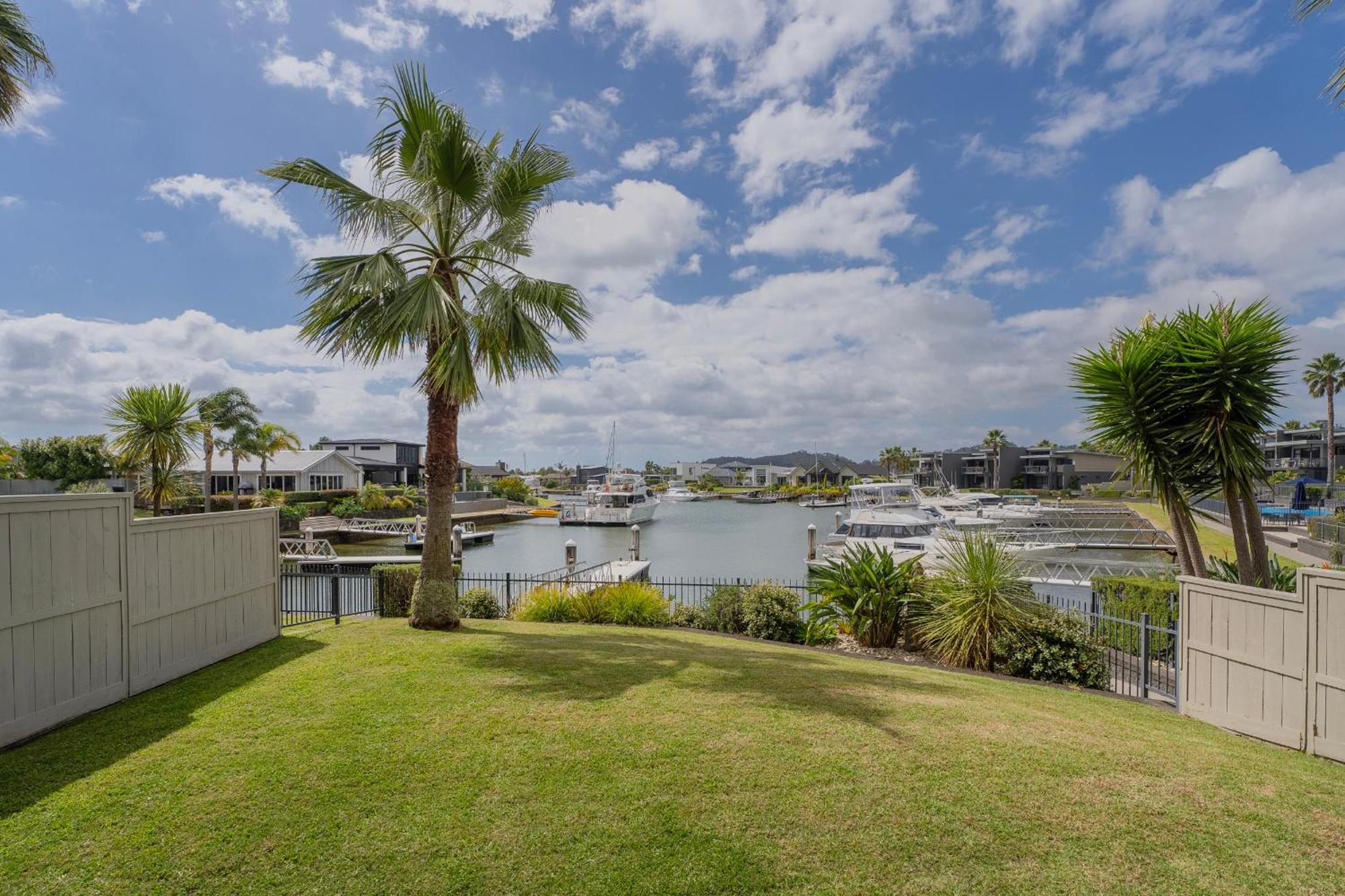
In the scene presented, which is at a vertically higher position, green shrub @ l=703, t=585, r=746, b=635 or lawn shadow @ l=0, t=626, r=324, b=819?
lawn shadow @ l=0, t=626, r=324, b=819

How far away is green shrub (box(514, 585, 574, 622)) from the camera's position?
11242mm

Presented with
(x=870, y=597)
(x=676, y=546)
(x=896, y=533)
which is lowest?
(x=676, y=546)

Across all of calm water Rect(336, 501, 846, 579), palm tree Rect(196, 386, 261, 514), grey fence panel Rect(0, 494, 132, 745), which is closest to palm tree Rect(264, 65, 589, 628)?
grey fence panel Rect(0, 494, 132, 745)

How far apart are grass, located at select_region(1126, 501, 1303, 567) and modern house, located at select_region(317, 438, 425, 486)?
64346 millimetres

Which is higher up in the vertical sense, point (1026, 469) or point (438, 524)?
point (438, 524)

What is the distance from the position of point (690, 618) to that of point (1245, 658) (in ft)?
24.8

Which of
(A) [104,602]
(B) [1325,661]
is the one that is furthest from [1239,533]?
(A) [104,602]

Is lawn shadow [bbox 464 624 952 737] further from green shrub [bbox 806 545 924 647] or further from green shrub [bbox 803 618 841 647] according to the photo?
green shrub [bbox 806 545 924 647]

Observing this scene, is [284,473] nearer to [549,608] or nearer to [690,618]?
[549,608]

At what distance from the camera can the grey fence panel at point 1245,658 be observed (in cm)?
549

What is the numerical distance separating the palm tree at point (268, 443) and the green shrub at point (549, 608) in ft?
114

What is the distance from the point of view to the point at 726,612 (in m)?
10.8


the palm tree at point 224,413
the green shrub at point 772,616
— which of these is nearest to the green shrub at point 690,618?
the green shrub at point 772,616

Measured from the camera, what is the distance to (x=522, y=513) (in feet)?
190
